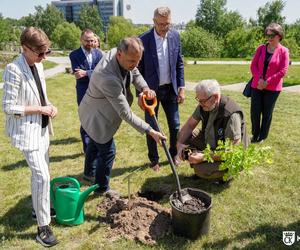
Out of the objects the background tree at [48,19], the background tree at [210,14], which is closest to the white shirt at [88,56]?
the background tree at [210,14]

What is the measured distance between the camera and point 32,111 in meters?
2.82

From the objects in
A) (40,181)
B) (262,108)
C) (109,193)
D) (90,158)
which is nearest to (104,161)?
(109,193)

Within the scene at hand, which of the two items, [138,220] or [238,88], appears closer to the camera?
[138,220]

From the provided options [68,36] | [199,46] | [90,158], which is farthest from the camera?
[68,36]

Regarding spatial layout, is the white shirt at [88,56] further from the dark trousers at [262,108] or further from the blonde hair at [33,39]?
the dark trousers at [262,108]

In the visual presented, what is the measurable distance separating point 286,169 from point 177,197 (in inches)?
82.7

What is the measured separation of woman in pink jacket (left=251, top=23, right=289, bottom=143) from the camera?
5.31 metres

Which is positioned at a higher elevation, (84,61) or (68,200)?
(84,61)

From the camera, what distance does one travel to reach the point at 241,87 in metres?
12.1

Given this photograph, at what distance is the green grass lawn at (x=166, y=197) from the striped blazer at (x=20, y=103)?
99 centimetres

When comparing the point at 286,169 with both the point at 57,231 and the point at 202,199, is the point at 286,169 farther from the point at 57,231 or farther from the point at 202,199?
the point at 57,231

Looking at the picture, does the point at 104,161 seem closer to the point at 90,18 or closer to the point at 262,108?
the point at 262,108

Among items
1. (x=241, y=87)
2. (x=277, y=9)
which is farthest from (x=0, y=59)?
(x=277, y=9)

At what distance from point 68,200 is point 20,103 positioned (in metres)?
1.05
